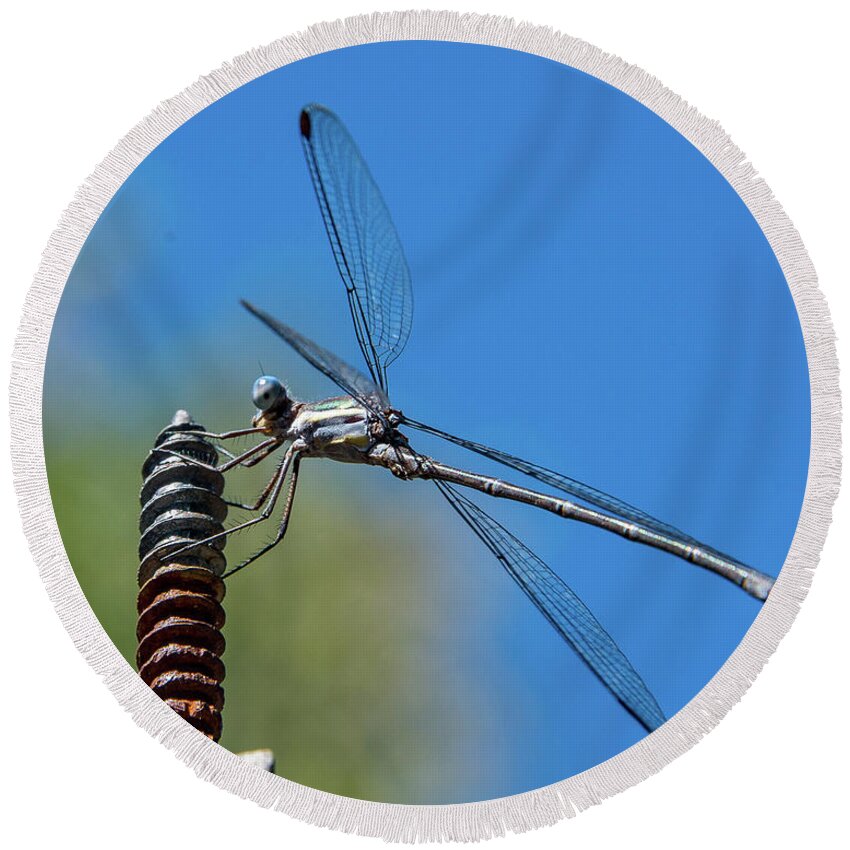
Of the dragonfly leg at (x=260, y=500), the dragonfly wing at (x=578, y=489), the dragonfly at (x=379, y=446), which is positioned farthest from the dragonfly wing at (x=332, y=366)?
the dragonfly leg at (x=260, y=500)

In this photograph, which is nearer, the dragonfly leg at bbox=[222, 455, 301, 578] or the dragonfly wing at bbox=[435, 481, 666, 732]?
the dragonfly leg at bbox=[222, 455, 301, 578]

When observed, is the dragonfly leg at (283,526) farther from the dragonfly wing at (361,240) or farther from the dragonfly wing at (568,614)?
the dragonfly wing at (568,614)

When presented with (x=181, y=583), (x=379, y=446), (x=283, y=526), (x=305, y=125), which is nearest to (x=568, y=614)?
(x=379, y=446)

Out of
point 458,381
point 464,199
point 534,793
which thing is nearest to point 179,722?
point 534,793

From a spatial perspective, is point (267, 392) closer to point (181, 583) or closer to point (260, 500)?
point (260, 500)

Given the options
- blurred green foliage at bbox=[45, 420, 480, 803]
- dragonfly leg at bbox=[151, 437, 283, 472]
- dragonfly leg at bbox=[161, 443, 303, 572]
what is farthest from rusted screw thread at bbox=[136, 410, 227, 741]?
blurred green foliage at bbox=[45, 420, 480, 803]

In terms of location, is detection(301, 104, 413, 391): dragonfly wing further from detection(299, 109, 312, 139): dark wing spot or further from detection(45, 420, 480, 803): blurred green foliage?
detection(45, 420, 480, 803): blurred green foliage
